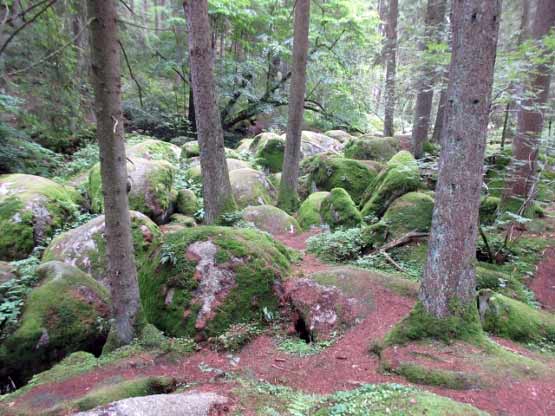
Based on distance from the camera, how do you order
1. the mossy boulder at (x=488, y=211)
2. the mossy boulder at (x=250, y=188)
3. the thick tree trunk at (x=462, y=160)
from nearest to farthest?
the thick tree trunk at (x=462, y=160), the mossy boulder at (x=488, y=211), the mossy boulder at (x=250, y=188)

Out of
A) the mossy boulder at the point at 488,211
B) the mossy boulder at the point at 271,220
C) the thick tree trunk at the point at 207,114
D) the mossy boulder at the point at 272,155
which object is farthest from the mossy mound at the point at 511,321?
the mossy boulder at the point at 272,155

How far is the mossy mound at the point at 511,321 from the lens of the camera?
510cm

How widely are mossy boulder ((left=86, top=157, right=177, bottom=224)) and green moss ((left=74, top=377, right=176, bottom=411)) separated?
587 centimetres

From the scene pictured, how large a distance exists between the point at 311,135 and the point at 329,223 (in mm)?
9072

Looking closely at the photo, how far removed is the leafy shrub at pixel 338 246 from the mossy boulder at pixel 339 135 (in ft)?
39.5

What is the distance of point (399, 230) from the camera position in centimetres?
775

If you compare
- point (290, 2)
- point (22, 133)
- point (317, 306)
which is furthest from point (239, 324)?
point (290, 2)

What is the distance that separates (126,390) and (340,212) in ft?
21.1

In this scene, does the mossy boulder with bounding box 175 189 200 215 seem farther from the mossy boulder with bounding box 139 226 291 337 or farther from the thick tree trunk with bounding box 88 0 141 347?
the thick tree trunk with bounding box 88 0 141 347

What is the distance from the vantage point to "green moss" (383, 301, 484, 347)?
424cm

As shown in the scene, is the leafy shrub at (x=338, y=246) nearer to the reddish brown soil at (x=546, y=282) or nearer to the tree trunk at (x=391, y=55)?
the reddish brown soil at (x=546, y=282)

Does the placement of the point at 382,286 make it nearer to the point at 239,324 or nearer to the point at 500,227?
the point at 239,324

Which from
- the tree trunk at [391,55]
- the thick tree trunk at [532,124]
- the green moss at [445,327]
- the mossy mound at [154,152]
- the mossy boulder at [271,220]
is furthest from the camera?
the tree trunk at [391,55]

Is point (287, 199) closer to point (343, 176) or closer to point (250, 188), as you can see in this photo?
point (250, 188)
